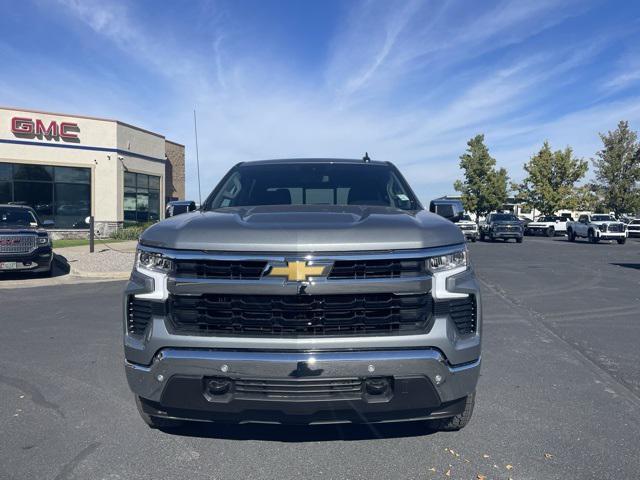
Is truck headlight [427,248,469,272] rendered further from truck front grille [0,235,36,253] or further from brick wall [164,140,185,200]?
brick wall [164,140,185,200]

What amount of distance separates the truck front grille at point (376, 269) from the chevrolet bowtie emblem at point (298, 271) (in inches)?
2.8

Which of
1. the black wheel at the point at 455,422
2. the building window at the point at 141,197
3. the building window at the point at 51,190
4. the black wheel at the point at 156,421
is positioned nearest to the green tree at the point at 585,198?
the building window at the point at 141,197

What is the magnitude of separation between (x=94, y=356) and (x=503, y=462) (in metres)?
4.15

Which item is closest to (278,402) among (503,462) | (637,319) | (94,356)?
(503,462)

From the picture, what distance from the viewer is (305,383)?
287cm

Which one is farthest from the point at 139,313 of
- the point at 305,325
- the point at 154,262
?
the point at 305,325

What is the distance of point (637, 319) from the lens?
7.79 metres

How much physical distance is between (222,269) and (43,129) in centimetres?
2719

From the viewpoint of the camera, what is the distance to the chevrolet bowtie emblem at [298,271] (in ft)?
9.62

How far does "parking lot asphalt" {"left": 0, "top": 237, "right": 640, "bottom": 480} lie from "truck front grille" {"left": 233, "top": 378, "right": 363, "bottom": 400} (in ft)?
1.85

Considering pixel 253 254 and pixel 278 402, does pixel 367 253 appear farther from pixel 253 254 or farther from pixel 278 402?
pixel 278 402

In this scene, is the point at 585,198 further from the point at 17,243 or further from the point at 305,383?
the point at 305,383

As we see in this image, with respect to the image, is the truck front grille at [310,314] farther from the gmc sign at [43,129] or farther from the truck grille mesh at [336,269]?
the gmc sign at [43,129]

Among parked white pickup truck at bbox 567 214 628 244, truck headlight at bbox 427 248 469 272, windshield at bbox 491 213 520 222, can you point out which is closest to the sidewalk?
truck headlight at bbox 427 248 469 272
